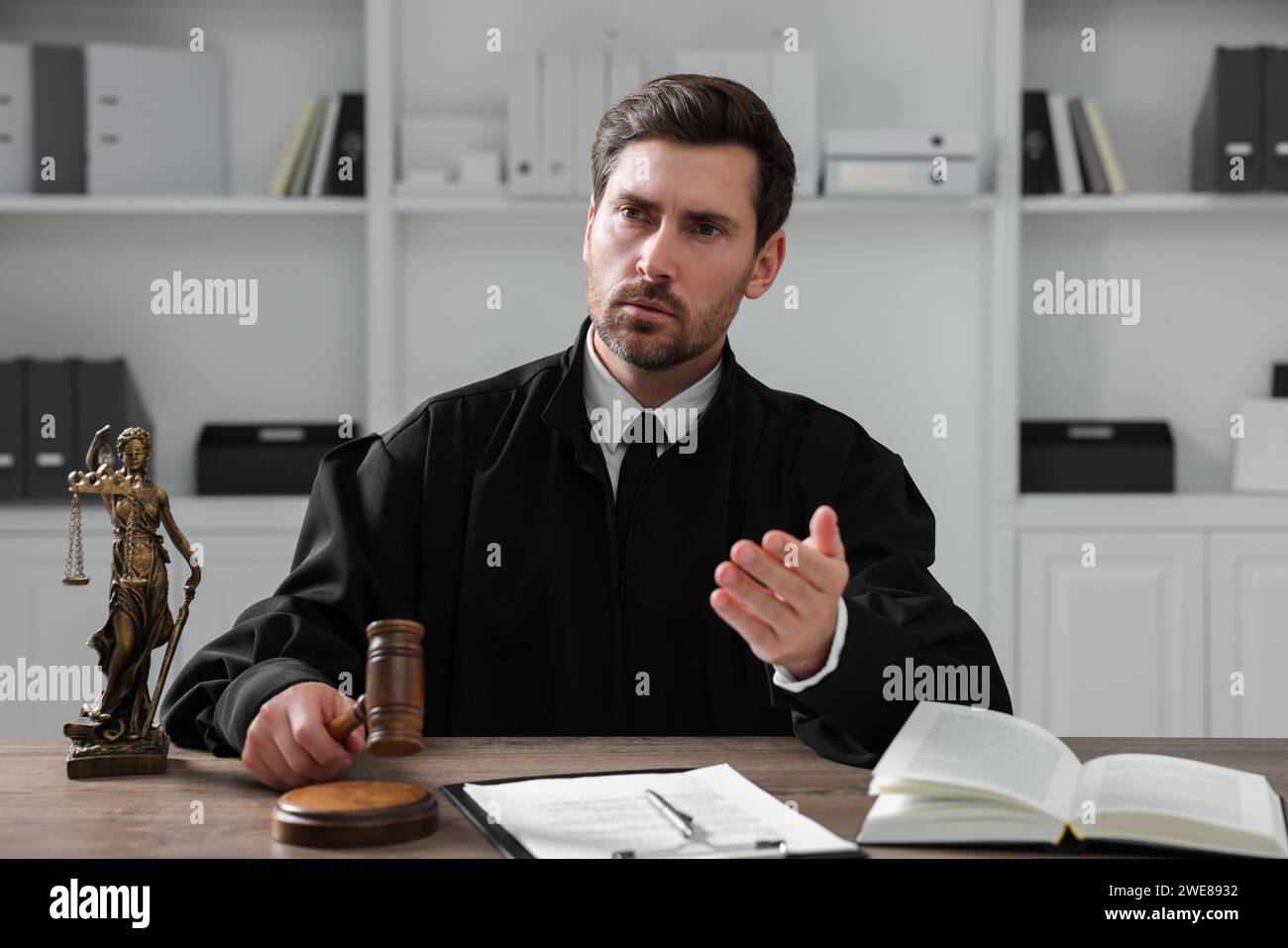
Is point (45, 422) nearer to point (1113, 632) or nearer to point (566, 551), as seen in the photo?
point (566, 551)

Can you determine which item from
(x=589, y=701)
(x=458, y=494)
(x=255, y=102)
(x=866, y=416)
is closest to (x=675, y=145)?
(x=458, y=494)

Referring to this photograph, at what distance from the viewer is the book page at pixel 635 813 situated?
965 millimetres

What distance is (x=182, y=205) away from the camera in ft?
10.4

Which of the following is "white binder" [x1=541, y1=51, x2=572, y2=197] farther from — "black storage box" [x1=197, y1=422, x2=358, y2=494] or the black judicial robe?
the black judicial robe

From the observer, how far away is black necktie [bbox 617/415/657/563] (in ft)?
5.54

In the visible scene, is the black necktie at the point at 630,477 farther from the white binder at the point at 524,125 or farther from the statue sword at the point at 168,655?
the white binder at the point at 524,125

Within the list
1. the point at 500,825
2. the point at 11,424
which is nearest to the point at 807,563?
the point at 500,825

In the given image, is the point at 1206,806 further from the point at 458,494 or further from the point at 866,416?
the point at 866,416

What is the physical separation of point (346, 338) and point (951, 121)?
174 cm

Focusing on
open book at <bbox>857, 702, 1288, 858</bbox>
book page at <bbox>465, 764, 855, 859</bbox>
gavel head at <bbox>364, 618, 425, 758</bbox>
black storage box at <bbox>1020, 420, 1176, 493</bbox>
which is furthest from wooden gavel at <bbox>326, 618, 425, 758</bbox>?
black storage box at <bbox>1020, 420, 1176, 493</bbox>

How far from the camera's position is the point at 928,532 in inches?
66.6

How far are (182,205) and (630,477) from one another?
1.99 meters

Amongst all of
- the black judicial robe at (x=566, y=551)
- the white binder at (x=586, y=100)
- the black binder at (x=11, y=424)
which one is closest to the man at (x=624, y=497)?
the black judicial robe at (x=566, y=551)

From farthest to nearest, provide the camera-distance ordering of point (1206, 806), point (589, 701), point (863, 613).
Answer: point (589, 701) < point (863, 613) < point (1206, 806)
